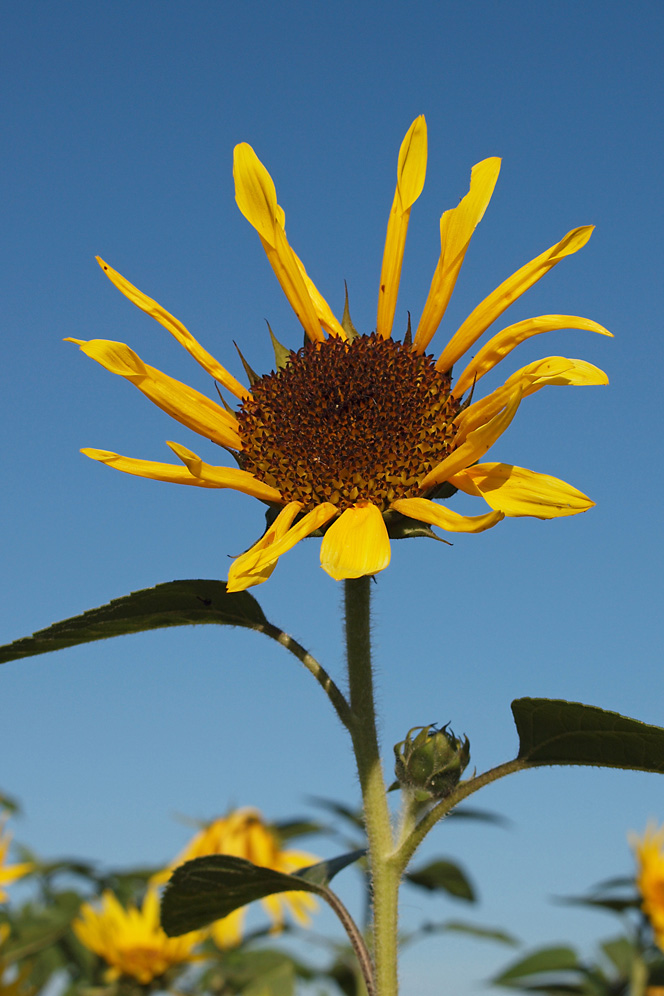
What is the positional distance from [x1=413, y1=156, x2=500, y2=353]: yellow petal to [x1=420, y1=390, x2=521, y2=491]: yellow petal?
1.52 ft

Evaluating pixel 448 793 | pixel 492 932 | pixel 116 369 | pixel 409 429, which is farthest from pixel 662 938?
pixel 116 369

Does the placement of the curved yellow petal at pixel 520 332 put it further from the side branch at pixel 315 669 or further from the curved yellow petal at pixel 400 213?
the side branch at pixel 315 669

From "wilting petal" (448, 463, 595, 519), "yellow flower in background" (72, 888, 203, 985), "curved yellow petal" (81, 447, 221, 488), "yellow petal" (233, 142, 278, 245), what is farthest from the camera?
"yellow flower in background" (72, 888, 203, 985)

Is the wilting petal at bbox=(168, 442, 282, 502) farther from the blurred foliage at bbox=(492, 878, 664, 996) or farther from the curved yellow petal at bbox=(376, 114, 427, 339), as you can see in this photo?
the blurred foliage at bbox=(492, 878, 664, 996)

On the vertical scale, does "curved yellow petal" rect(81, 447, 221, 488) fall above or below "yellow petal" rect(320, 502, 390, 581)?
above

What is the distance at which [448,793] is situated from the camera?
1.95m

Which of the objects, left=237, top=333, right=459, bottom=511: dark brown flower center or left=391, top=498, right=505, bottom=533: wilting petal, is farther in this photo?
left=237, top=333, right=459, bottom=511: dark brown flower center

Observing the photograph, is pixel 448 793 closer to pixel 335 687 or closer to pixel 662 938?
pixel 335 687

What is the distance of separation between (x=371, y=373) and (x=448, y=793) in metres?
0.92

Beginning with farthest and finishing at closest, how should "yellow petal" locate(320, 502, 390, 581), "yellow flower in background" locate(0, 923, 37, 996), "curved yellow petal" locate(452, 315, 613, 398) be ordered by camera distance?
"yellow flower in background" locate(0, 923, 37, 996), "curved yellow petal" locate(452, 315, 613, 398), "yellow petal" locate(320, 502, 390, 581)

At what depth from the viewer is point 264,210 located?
236 centimetres


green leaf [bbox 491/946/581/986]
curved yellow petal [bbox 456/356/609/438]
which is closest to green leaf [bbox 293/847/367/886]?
curved yellow petal [bbox 456/356/609/438]

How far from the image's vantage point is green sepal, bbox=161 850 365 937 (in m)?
1.89

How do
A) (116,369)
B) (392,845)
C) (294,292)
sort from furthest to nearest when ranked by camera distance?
(294,292) < (116,369) < (392,845)
